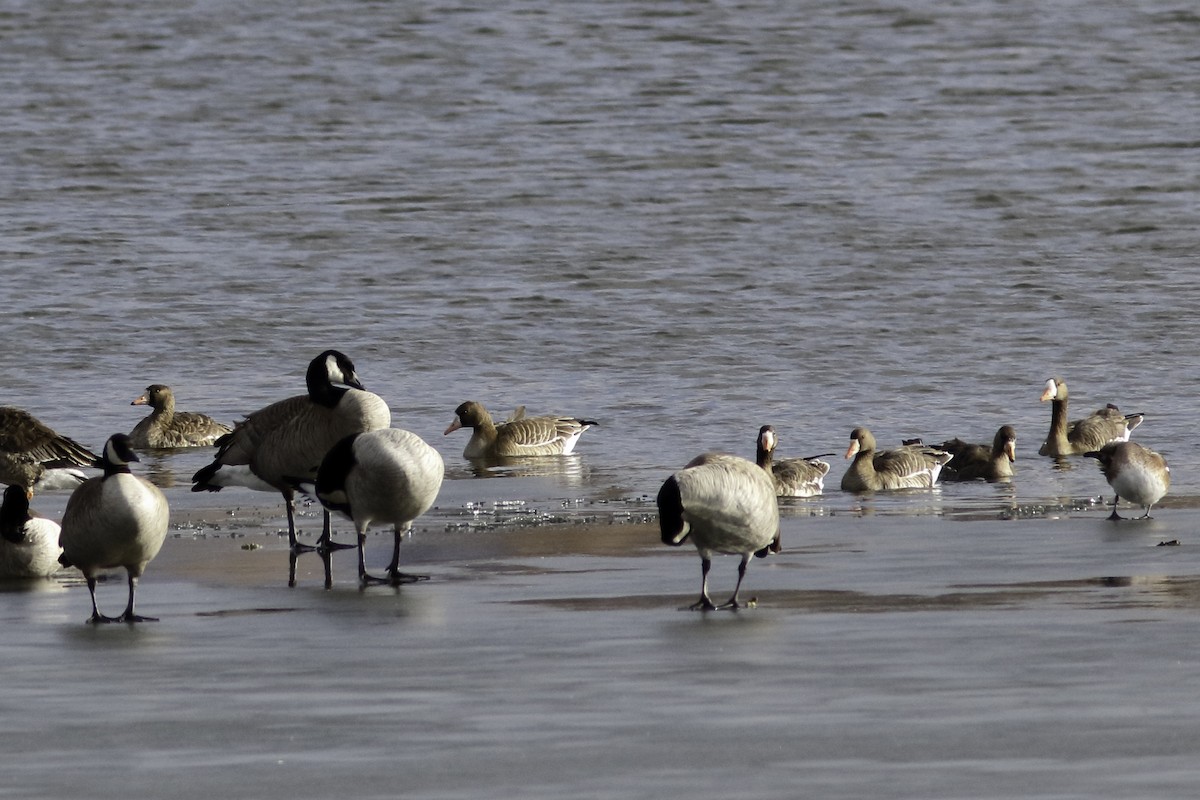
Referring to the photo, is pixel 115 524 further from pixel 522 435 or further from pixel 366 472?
pixel 522 435

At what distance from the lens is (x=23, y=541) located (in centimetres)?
1283

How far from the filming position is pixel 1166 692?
9.02 m

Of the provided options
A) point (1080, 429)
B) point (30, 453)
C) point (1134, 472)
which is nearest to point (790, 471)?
point (1134, 472)

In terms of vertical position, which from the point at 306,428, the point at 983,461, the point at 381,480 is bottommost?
the point at 983,461

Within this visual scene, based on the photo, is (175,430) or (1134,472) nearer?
(1134,472)

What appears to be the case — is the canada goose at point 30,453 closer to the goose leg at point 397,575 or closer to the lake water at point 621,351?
the lake water at point 621,351

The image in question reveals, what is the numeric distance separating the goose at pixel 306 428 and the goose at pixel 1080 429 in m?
8.06

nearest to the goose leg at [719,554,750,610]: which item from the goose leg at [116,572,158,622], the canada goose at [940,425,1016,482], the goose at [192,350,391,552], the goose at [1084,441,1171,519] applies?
the goose leg at [116,572,158,622]

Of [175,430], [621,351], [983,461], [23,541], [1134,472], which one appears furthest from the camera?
[621,351]

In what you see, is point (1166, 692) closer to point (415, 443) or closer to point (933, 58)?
point (415, 443)

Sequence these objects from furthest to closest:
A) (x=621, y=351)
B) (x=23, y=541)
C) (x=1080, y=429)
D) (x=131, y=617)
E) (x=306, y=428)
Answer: (x=621, y=351), (x=1080, y=429), (x=306, y=428), (x=23, y=541), (x=131, y=617)

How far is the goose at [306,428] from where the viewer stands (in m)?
14.2

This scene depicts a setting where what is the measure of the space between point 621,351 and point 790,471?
10.5 meters

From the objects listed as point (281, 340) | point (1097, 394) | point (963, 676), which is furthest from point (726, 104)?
point (963, 676)
